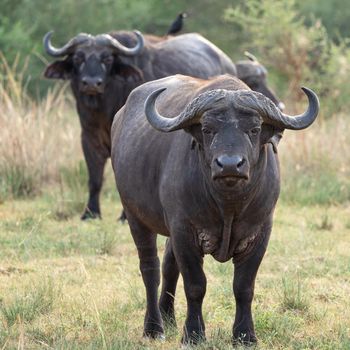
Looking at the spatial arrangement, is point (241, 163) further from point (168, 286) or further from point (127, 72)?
point (127, 72)

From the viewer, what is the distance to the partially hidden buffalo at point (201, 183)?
18.0 ft

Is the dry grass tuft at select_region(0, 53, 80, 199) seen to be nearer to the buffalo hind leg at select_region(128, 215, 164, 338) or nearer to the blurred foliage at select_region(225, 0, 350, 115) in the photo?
the buffalo hind leg at select_region(128, 215, 164, 338)

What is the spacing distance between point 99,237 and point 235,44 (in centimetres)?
1717

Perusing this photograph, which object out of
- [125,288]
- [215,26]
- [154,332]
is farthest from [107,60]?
[215,26]

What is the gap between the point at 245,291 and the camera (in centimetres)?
604

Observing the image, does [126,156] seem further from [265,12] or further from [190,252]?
[265,12]

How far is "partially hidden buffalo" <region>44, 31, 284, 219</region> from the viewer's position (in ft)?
38.7

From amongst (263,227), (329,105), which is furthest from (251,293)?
(329,105)

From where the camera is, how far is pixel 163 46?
13.1 metres

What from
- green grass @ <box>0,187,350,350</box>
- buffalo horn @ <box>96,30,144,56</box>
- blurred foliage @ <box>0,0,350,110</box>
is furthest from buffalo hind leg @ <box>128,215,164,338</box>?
blurred foliage @ <box>0,0,350,110</box>

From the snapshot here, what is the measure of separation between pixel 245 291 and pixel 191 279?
1.11ft

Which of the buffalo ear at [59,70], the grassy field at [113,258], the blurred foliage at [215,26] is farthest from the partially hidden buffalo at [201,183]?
the blurred foliage at [215,26]

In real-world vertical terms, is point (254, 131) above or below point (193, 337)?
above

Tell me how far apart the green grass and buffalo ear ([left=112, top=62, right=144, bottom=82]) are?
169 cm
